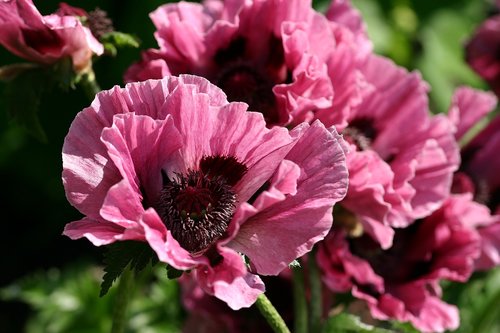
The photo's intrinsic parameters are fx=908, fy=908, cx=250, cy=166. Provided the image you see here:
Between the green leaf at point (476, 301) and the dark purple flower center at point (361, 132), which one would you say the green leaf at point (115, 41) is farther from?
the green leaf at point (476, 301)

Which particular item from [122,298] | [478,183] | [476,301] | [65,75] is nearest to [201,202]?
[122,298]

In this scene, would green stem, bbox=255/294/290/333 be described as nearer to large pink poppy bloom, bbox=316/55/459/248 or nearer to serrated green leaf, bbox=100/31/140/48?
large pink poppy bloom, bbox=316/55/459/248

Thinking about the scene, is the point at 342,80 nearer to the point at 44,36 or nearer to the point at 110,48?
the point at 110,48

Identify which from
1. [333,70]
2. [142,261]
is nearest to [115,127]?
[142,261]

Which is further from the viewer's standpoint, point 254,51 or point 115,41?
point 254,51

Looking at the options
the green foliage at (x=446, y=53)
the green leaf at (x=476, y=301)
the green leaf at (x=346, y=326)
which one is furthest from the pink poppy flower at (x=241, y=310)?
the green foliage at (x=446, y=53)

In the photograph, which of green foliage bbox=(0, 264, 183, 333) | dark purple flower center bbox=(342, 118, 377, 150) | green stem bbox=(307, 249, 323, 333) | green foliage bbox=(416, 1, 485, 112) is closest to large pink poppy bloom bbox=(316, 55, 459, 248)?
dark purple flower center bbox=(342, 118, 377, 150)
